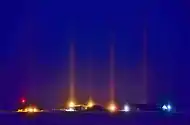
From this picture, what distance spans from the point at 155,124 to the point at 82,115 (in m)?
56.0

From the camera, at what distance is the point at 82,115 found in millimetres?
199500

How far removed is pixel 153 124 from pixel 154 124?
533mm

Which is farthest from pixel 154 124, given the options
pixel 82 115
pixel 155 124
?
pixel 82 115

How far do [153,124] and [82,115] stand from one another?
182 ft

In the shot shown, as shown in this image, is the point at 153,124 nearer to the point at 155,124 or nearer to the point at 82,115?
the point at 155,124

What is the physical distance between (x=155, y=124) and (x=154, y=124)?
0.22 metres

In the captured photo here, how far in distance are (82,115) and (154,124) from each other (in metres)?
55.9

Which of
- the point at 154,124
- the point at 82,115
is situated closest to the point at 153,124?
Result: the point at 154,124

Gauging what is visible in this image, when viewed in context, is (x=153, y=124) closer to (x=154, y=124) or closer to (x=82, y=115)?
(x=154, y=124)

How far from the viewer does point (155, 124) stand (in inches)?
5758

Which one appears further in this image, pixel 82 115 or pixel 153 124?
pixel 82 115

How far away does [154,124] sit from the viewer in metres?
146

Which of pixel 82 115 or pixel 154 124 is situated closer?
pixel 154 124
